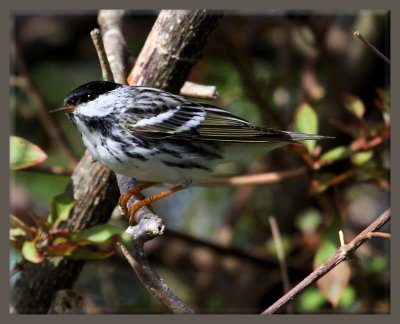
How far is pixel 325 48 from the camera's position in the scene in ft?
13.1

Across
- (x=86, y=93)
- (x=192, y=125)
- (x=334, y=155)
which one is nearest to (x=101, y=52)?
(x=86, y=93)

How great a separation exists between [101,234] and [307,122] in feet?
3.97

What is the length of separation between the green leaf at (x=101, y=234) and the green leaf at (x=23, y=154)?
1.37 ft

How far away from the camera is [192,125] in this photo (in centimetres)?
288

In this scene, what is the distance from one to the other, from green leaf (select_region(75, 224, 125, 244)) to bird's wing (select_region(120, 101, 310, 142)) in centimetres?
62

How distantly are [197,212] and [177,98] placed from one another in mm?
1630

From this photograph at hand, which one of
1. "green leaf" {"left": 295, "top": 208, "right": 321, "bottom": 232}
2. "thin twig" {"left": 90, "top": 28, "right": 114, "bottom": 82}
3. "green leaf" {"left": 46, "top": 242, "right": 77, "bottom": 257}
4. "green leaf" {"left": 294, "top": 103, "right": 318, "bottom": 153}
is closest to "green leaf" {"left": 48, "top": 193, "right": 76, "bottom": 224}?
"green leaf" {"left": 46, "top": 242, "right": 77, "bottom": 257}

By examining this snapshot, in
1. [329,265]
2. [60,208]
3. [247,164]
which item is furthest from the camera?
[247,164]

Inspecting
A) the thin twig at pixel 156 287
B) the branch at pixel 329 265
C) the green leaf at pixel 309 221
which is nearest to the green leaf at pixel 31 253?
the thin twig at pixel 156 287

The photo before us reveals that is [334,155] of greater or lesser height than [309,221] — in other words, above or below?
above

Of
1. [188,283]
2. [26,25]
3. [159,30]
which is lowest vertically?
[188,283]

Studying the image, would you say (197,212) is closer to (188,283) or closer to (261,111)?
(188,283)

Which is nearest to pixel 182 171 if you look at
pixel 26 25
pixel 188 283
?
pixel 188 283

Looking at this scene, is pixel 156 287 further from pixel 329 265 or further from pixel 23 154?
pixel 23 154
